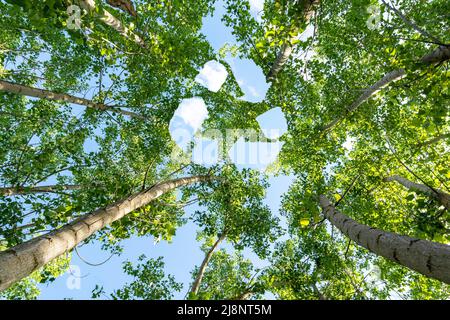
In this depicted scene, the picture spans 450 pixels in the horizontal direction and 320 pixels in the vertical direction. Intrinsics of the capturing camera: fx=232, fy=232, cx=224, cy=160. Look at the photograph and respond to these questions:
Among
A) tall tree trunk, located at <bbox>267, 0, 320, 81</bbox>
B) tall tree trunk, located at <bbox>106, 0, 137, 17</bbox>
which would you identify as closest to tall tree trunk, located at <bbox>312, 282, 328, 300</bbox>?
tall tree trunk, located at <bbox>267, 0, 320, 81</bbox>

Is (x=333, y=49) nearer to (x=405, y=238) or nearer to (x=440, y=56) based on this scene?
(x=440, y=56)

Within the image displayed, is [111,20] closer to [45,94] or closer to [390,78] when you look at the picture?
[45,94]

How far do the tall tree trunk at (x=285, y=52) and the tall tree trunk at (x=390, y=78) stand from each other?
102 inches

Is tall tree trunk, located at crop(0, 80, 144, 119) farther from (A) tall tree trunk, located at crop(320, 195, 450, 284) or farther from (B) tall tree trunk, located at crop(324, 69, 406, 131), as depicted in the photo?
(A) tall tree trunk, located at crop(320, 195, 450, 284)

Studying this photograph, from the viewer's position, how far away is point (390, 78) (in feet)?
21.1

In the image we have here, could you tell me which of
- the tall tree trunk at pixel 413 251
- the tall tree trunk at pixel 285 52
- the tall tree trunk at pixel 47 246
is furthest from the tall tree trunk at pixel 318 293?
the tall tree trunk at pixel 285 52

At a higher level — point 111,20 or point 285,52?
point 285,52

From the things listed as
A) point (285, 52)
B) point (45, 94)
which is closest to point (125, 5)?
point (45, 94)

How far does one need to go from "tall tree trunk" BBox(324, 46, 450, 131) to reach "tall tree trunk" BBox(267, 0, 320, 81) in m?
2.58

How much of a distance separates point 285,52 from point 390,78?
3075mm

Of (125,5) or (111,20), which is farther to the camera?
(125,5)

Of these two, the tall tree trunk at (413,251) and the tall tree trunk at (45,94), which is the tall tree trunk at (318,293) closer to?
the tall tree trunk at (413,251)

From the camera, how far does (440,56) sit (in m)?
3.95
